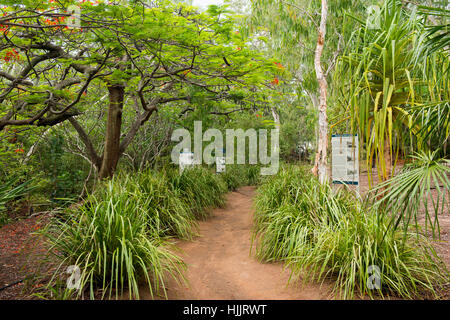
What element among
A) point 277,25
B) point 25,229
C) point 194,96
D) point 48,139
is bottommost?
point 25,229

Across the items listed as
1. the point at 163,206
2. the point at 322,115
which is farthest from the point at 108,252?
the point at 322,115

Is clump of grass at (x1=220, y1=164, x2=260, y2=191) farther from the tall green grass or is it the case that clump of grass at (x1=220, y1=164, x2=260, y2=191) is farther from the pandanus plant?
the pandanus plant

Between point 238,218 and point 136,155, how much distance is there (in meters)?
4.74

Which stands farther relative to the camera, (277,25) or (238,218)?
(277,25)

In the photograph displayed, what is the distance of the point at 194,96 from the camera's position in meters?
6.46

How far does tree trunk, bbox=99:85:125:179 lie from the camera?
19.8 ft

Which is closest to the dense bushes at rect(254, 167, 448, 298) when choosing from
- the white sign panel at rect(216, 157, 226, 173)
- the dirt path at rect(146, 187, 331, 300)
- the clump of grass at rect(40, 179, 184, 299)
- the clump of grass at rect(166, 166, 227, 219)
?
the dirt path at rect(146, 187, 331, 300)

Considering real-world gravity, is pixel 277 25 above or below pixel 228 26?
above

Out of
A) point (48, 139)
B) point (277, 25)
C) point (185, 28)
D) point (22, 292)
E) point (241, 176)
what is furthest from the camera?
point (241, 176)

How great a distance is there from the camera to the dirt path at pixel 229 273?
319cm

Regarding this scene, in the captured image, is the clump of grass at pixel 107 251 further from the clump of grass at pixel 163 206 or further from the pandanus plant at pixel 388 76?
the pandanus plant at pixel 388 76
